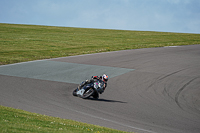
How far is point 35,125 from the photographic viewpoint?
26.9 feet

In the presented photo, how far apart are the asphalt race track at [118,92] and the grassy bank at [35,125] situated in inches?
45.5

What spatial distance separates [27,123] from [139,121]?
4.26m

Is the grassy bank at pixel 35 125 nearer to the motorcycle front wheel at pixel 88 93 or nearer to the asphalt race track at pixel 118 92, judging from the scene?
the asphalt race track at pixel 118 92

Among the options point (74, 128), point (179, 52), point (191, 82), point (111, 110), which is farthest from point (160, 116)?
point (179, 52)

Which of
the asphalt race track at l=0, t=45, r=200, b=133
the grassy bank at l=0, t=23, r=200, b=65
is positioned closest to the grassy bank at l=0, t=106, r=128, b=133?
the asphalt race track at l=0, t=45, r=200, b=133

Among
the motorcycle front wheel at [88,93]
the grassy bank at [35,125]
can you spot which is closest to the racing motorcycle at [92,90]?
the motorcycle front wheel at [88,93]

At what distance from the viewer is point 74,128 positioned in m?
8.43

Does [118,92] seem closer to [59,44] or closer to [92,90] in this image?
[92,90]

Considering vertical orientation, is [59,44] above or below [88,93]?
above

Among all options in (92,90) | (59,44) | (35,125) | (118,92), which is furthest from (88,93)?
(59,44)

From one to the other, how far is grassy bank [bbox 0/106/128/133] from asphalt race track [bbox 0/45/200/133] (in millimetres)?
1157

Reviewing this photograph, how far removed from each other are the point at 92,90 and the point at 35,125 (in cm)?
522

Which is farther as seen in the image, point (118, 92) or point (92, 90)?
point (118, 92)

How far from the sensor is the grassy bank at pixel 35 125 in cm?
754
